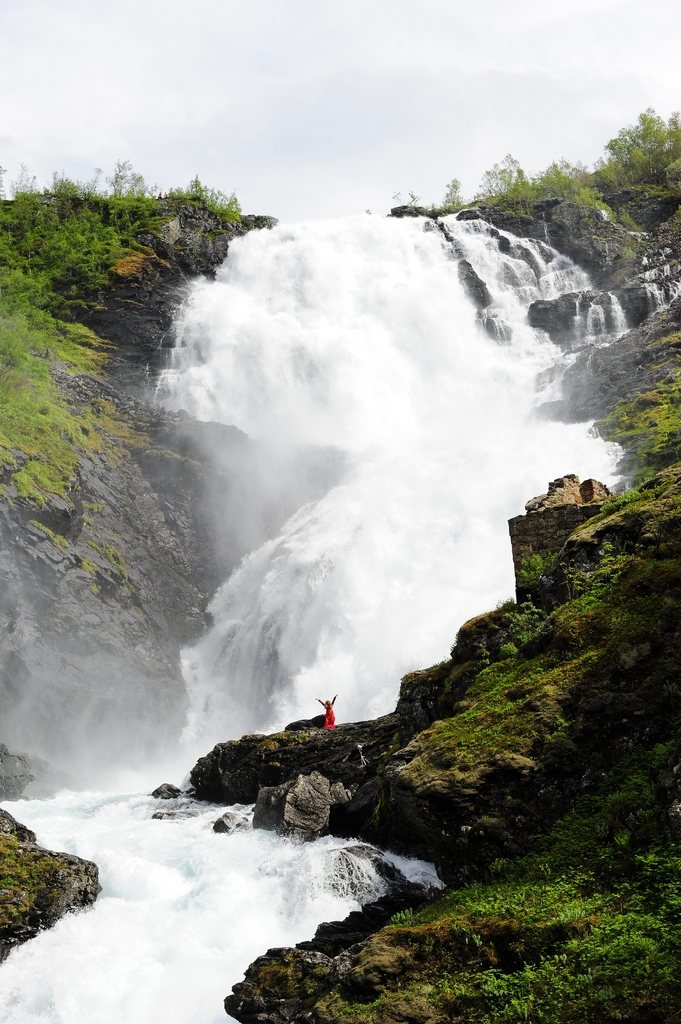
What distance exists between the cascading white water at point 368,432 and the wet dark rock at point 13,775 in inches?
344

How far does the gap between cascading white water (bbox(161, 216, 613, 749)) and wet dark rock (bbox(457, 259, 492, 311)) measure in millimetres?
722

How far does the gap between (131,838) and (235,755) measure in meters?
4.17

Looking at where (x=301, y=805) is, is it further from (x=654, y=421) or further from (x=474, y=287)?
(x=474, y=287)

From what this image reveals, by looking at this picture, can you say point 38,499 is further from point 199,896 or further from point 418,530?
point 199,896

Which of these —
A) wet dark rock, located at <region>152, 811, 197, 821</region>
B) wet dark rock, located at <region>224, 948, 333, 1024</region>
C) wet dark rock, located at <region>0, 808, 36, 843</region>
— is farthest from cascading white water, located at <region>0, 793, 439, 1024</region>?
wet dark rock, located at <region>152, 811, 197, 821</region>

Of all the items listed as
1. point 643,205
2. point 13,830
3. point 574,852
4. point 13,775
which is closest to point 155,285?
point 643,205

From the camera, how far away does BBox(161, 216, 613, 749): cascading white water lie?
29.2m

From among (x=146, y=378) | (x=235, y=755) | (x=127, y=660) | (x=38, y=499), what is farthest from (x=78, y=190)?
(x=235, y=755)

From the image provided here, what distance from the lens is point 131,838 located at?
1656cm

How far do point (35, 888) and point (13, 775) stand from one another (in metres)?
11.0

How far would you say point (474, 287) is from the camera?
52.8 meters

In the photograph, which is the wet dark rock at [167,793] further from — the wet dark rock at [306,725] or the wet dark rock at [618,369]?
the wet dark rock at [618,369]

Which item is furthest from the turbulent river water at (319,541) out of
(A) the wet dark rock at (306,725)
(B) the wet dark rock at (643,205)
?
(B) the wet dark rock at (643,205)

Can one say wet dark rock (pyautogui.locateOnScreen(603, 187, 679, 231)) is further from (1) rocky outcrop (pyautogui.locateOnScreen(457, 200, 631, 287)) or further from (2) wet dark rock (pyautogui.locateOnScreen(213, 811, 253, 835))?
(2) wet dark rock (pyautogui.locateOnScreen(213, 811, 253, 835))
